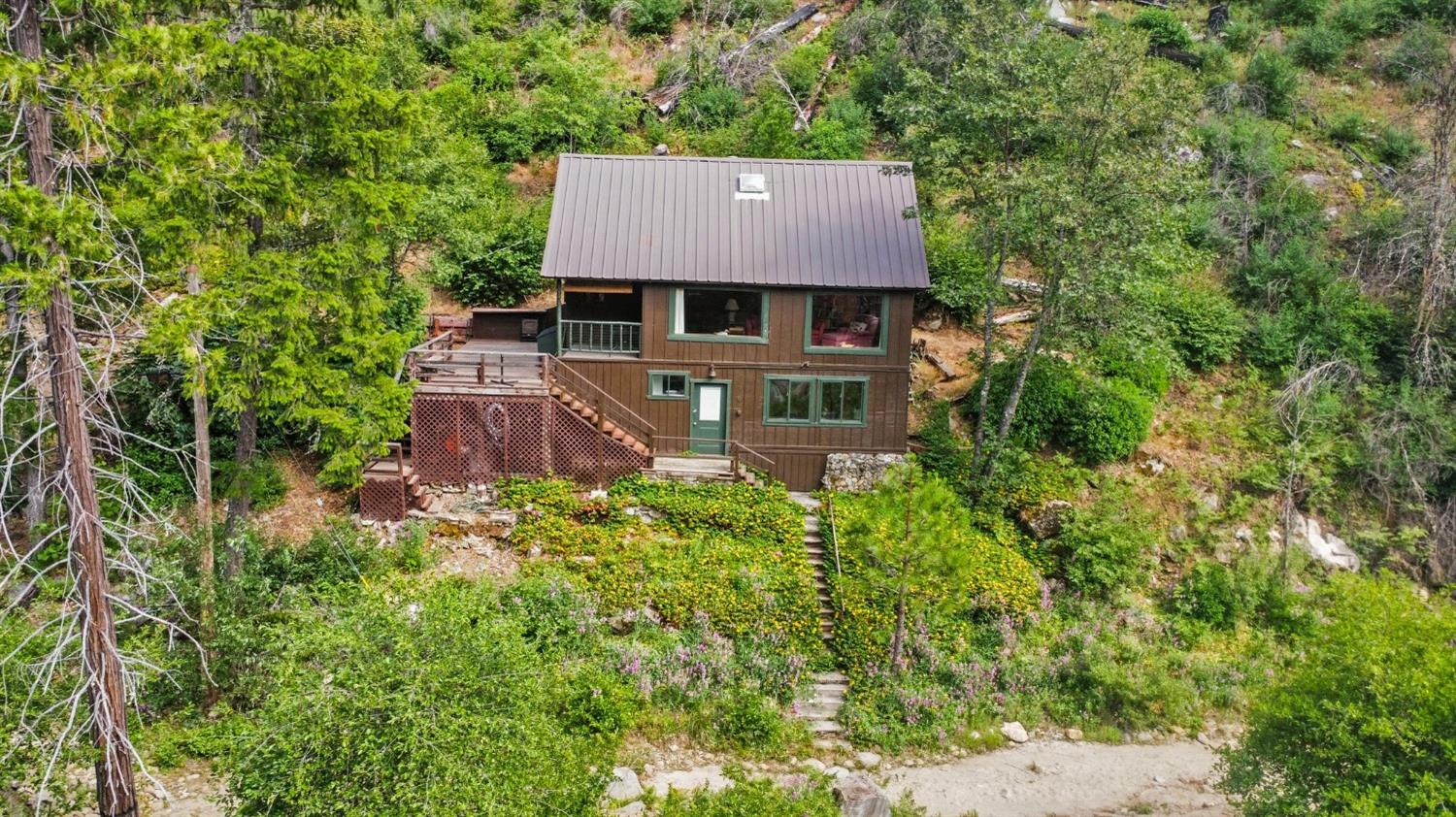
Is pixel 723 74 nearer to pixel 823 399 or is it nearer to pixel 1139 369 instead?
pixel 823 399

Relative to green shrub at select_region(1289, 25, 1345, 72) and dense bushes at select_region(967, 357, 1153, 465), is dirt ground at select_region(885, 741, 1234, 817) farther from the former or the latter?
green shrub at select_region(1289, 25, 1345, 72)

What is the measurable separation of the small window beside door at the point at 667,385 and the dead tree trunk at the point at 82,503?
477 inches

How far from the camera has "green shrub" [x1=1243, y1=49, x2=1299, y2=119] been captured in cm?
3083

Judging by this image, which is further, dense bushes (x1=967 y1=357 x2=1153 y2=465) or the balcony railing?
the balcony railing

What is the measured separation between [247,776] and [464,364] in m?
11.6

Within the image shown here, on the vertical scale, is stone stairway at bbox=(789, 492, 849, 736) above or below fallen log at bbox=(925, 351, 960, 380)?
below

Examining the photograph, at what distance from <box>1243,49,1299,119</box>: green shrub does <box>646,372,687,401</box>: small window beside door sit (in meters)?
22.9

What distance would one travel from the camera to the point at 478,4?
35906 mm

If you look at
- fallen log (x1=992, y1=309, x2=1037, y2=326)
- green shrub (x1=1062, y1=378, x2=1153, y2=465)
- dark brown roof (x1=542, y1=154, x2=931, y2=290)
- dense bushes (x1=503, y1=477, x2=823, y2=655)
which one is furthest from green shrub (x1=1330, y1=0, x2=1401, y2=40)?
dense bushes (x1=503, y1=477, x2=823, y2=655)

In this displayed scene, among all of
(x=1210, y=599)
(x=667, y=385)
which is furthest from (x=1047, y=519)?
(x=667, y=385)

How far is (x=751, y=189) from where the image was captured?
2191 cm

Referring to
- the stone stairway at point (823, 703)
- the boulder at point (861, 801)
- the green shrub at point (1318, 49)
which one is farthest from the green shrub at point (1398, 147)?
the boulder at point (861, 801)

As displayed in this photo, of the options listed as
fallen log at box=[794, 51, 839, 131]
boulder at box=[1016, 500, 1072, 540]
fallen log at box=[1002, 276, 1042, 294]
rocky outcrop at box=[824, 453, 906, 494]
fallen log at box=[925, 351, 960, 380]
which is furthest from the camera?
fallen log at box=[794, 51, 839, 131]

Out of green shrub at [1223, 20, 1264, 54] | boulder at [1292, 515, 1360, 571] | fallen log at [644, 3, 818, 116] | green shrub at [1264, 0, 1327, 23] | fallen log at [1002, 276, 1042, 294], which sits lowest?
boulder at [1292, 515, 1360, 571]
